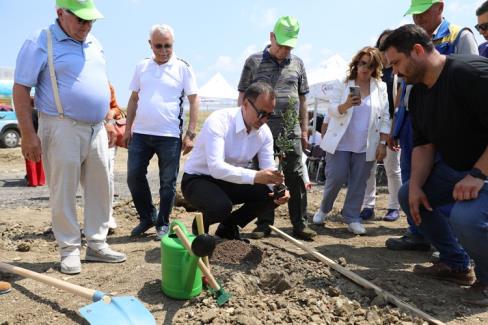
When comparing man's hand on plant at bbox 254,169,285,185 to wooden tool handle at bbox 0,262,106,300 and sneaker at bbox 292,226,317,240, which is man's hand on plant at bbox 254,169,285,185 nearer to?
sneaker at bbox 292,226,317,240

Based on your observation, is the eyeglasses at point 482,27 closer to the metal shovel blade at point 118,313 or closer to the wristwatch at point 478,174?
the wristwatch at point 478,174

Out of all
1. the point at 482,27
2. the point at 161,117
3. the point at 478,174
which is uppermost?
the point at 482,27

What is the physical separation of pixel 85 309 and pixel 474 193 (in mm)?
2441

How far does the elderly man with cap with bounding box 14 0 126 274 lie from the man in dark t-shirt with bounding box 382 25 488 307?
210 centimetres

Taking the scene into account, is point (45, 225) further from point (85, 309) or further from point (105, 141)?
point (85, 309)

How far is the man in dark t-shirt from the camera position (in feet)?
9.36

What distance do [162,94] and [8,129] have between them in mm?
12908

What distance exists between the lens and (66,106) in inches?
128

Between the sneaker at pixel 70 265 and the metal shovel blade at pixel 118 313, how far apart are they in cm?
91

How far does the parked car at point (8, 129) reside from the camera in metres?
15.0

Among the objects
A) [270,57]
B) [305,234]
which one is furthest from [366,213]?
[270,57]

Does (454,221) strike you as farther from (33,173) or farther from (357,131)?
(33,173)

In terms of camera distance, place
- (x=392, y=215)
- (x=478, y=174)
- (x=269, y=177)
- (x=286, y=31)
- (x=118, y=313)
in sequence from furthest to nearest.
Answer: (x=392, y=215) < (x=286, y=31) < (x=269, y=177) < (x=478, y=174) < (x=118, y=313)

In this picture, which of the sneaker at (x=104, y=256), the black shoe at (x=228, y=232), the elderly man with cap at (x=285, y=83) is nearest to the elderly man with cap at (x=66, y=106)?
the sneaker at (x=104, y=256)
